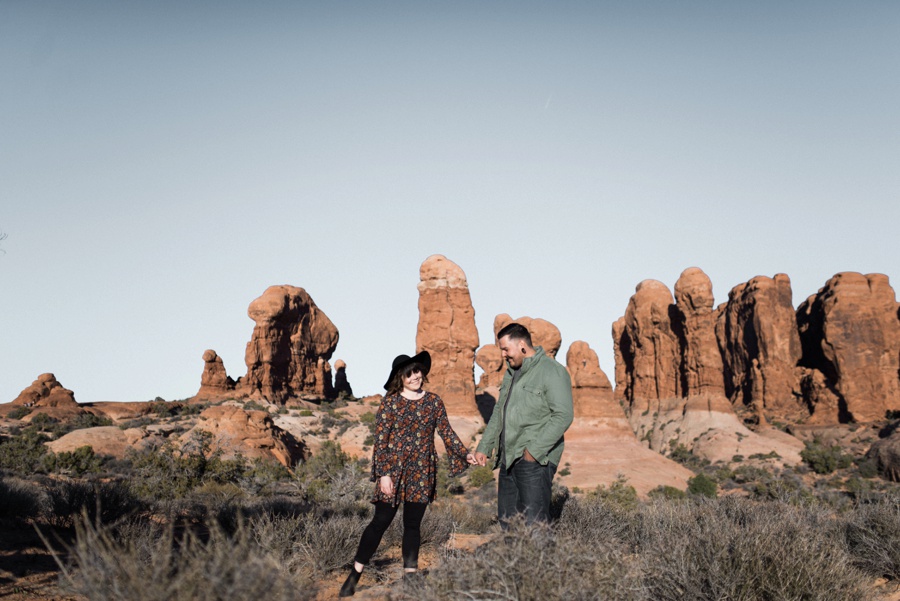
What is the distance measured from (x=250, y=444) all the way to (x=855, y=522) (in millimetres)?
17510

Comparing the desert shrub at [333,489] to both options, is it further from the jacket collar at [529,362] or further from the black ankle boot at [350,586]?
the jacket collar at [529,362]

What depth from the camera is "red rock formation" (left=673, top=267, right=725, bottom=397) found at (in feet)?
154

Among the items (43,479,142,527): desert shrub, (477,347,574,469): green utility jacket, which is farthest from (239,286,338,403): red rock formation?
(477,347,574,469): green utility jacket

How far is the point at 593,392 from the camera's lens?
35.8m

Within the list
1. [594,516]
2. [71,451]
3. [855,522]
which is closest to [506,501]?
[594,516]

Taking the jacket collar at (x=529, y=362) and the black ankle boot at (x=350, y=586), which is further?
the jacket collar at (x=529, y=362)

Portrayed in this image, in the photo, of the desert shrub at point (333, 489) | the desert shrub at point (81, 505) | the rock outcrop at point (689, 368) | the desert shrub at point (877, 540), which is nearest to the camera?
the desert shrub at point (877, 540)

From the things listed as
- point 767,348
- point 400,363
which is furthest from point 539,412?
point 767,348

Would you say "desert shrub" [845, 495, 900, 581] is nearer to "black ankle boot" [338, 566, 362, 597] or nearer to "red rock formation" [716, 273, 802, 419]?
"black ankle boot" [338, 566, 362, 597]

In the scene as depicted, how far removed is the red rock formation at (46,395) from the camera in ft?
137

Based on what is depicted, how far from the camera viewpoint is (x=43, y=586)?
511 centimetres

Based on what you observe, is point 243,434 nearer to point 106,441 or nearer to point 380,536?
point 106,441

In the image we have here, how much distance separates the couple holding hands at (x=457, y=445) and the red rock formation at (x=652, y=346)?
1967 inches

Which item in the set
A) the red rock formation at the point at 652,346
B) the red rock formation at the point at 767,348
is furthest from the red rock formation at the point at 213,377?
the red rock formation at the point at 767,348
